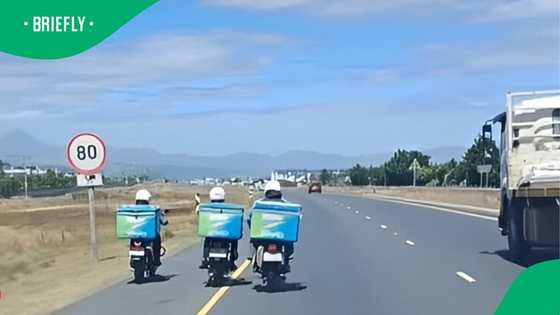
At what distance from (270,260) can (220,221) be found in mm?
1281

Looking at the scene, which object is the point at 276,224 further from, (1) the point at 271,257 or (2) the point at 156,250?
(2) the point at 156,250

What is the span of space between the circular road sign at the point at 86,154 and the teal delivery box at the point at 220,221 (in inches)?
241

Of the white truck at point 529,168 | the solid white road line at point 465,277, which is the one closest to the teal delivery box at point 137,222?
the solid white road line at point 465,277

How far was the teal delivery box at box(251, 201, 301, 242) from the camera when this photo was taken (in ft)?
55.7

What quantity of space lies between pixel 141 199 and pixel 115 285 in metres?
1.72

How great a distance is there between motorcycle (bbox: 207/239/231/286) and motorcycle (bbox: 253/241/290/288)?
3.06ft

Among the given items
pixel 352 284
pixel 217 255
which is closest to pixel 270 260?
pixel 217 255

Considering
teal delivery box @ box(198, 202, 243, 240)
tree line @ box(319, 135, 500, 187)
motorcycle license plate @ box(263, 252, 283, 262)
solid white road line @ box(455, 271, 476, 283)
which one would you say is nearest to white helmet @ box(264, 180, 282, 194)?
teal delivery box @ box(198, 202, 243, 240)

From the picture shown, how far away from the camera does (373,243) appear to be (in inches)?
1163

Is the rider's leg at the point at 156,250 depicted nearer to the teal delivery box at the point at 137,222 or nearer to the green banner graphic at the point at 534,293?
the teal delivery box at the point at 137,222

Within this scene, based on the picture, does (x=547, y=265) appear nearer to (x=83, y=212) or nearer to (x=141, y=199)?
(x=141, y=199)

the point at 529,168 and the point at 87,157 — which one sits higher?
the point at 87,157

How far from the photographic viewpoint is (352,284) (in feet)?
59.6

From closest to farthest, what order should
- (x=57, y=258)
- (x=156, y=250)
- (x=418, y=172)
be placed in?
(x=156, y=250), (x=57, y=258), (x=418, y=172)
